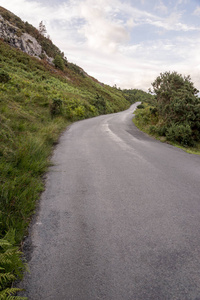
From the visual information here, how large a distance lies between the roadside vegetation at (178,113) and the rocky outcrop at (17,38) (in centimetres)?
2845

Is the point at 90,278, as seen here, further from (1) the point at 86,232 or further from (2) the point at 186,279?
(2) the point at 186,279

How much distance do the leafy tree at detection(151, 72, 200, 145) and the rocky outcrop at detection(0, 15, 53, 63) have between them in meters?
29.0

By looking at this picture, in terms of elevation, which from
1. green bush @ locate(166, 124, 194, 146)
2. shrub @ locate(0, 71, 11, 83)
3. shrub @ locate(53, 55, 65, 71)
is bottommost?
green bush @ locate(166, 124, 194, 146)

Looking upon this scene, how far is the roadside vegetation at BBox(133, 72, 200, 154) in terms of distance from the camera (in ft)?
33.4

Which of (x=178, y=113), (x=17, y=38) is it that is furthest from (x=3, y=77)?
(x=17, y=38)

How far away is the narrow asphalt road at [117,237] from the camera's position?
6.72 ft

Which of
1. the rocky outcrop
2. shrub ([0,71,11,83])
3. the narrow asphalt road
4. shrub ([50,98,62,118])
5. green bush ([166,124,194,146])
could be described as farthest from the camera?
the rocky outcrop

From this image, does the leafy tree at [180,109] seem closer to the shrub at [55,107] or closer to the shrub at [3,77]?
the shrub at [55,107]

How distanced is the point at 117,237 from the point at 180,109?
10.00 m

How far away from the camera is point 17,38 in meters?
32.5

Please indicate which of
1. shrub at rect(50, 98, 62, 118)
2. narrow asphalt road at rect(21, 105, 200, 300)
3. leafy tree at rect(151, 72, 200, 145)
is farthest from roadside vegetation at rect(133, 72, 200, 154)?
shrub at rect(50, 98, 62, 118)

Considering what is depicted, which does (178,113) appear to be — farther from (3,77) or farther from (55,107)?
(3,77)

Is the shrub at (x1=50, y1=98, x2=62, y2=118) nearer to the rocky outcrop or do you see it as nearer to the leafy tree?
the leafy tree

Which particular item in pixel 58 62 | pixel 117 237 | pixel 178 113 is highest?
pixel 58 62
